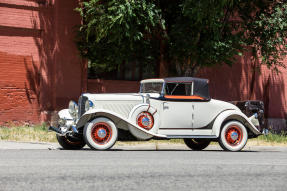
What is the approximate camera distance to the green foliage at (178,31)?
47.2ft

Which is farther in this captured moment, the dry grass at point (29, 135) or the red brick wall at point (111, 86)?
the red brick wall at point (111, 86)

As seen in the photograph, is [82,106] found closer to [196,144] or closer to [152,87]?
[152,87]

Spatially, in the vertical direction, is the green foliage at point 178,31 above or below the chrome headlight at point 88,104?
above

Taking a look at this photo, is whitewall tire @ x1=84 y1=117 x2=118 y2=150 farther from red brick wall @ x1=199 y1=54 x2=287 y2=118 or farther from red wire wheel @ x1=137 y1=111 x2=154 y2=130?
red brick wall @ x1=199 y1=54 x2=287 y2=118

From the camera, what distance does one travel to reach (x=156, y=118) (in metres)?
10.2

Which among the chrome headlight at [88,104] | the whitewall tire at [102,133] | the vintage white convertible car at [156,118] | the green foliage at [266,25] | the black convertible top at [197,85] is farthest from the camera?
the green foliage at [266,25]

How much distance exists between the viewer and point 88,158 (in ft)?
26.6

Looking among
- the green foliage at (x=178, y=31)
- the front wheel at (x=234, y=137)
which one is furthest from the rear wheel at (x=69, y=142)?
the green foliage at (x=178, y=31)

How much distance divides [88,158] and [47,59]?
32.2 ft

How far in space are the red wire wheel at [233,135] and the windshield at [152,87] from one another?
69.0 inches

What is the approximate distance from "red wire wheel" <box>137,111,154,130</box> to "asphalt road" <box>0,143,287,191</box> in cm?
151

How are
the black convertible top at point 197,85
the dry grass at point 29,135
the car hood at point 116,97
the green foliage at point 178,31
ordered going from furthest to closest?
the green foliage at point 178,31
the dry grass at point 29,135
the black convertible top at point 197,85
the car hood at point 116,97

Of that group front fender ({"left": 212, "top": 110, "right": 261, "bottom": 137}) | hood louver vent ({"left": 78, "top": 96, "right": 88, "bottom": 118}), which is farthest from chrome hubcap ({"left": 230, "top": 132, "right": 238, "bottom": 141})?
hood louver vent ({"left": 78, "top": 96, "right": 88, "bottom": 118})

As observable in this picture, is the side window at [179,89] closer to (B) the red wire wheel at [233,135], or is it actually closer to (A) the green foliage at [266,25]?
(B) the red wire wheel at [233,135]
